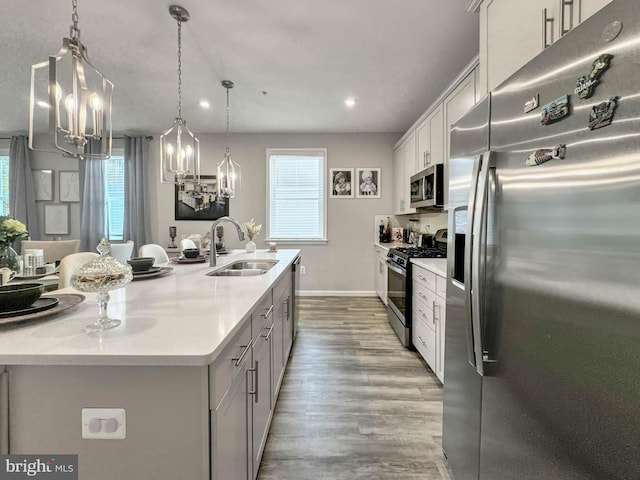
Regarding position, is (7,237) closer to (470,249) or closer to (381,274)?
(470,249)

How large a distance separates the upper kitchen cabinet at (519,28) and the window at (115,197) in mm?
5682

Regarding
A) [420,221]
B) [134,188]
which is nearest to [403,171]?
[420,221]

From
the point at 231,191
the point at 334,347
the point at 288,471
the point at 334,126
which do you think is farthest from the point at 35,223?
the point at 288,471

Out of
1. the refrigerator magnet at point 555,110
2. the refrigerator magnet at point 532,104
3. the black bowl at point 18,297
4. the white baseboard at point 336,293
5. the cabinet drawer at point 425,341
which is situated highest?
the refrigerator magnet at point 532,104

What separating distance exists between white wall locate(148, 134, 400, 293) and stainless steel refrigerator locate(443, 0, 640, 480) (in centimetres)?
400

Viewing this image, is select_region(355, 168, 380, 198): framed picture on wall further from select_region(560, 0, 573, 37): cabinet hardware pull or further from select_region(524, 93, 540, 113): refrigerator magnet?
select_region(524, 93, 540, 113): refrigerator magnet

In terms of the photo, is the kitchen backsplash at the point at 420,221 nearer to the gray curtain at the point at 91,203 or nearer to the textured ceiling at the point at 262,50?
the textured ceiling at the point at 262,50

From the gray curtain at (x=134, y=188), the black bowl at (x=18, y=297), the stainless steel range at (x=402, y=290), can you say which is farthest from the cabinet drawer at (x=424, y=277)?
the gray curtain at (x=134, y=188)

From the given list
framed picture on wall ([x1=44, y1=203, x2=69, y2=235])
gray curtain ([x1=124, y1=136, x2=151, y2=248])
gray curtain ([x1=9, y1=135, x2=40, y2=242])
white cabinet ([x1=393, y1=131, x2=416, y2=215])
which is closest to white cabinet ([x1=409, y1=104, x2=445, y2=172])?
white cabinet ([x1=393, y1=131, x2=416, y2=215])

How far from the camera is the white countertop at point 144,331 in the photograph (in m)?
0.77

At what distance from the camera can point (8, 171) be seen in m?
5.28

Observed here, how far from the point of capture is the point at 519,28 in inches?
51.4

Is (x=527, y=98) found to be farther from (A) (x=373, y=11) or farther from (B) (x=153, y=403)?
(A) (x=373, y=11)

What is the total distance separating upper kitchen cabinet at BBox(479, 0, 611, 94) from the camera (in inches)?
40.3
